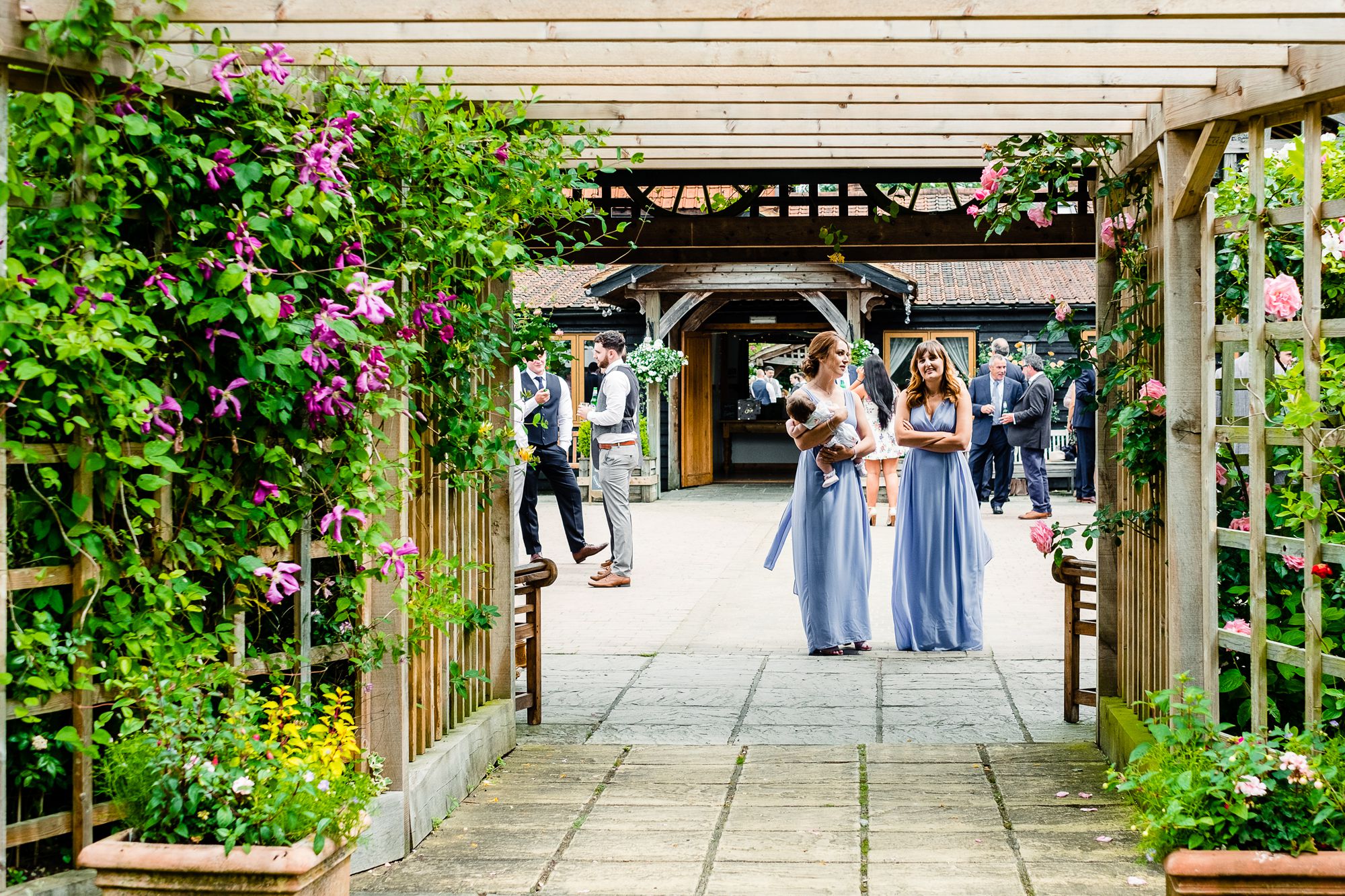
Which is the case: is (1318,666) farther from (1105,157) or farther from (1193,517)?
(1105,157)

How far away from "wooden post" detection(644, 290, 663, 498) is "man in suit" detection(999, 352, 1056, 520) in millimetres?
5254

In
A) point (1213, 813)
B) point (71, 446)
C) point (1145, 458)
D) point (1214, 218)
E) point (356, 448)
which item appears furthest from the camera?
point (1145, 458)

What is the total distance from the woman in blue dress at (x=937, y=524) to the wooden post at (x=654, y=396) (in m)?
10.8

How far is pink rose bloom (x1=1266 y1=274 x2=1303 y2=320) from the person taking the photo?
361 cm

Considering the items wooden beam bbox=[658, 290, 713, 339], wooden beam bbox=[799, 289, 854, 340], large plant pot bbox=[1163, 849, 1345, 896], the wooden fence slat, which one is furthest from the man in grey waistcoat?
wooden beam bbox=[799, 289, 854, 340]

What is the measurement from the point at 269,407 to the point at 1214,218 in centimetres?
275

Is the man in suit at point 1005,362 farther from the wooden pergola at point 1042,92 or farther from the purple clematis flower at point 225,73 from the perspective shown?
the purple clematis flower at point 225,73

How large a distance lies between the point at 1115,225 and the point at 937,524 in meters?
2.41

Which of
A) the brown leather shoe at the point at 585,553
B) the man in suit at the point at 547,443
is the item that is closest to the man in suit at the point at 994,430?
the brown leather shoe at the point at 585,553

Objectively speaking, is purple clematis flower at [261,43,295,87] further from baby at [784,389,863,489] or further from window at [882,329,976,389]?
window at [882,329,976,389]

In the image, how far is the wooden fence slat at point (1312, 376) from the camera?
356 centimetres

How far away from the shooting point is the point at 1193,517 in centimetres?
426

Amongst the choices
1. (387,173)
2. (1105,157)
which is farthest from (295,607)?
(1105,157)

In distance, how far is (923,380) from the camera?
7316 mm
